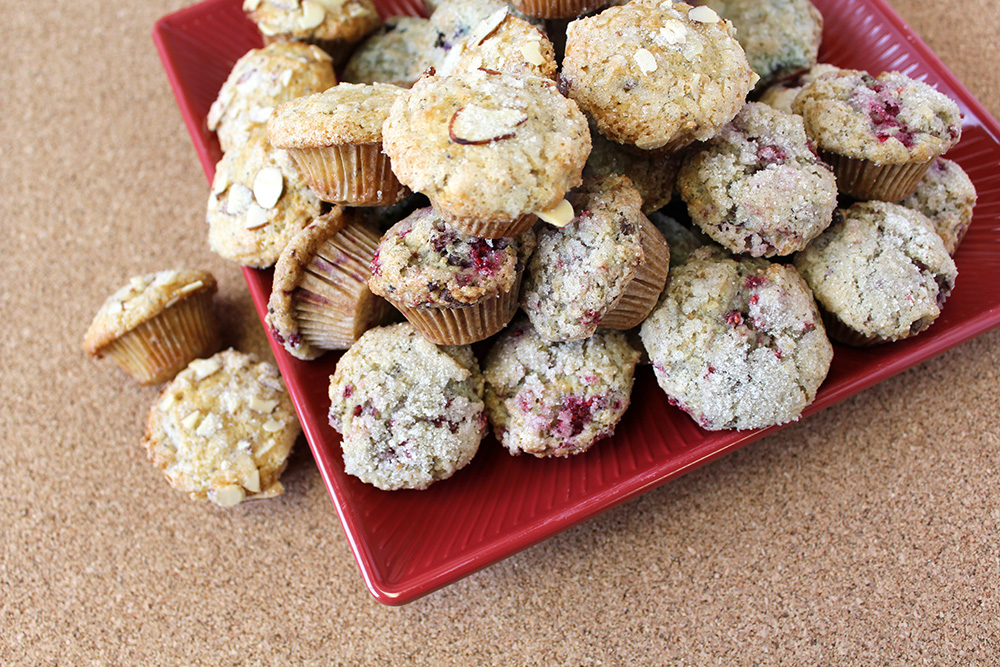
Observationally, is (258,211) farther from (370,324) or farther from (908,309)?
(908,309)

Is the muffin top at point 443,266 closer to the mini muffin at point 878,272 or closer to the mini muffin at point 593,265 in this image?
the mini muffin at point 593,265

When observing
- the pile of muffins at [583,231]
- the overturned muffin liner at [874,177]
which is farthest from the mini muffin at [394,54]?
the overturned muffin liner at [874,177]

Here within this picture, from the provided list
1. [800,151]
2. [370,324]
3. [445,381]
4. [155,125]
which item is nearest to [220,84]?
[155,125]

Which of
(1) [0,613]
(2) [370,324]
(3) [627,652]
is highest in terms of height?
(2) [370,324]

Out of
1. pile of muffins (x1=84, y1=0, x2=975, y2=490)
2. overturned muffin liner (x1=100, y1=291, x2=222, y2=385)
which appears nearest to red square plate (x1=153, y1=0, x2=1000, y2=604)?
pile of muffins (x1=84, y1=0, x2=975, y2=490)

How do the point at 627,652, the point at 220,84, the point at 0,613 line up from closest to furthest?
the point at 627,652 → the point at 0,613 → the point at 220,84

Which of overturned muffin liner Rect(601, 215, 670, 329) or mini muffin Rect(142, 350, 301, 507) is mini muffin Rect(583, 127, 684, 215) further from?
mini muffin Rect(142, 350, 301, 507)

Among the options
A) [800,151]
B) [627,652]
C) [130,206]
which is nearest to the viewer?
[800,151]
